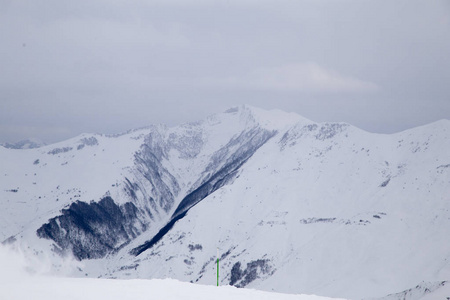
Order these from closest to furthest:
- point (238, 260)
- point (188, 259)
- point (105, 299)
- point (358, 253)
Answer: point (105, 299) < point (358, 253) < point (238, 260) < point (188, 259)

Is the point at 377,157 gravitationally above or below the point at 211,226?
above

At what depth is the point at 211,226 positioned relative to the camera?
198250 mm

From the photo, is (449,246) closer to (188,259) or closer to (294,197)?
(294,197)

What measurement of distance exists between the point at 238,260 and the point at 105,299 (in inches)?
5686

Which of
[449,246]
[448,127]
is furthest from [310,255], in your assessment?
[448,127]

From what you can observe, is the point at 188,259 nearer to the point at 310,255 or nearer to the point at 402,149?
the point at 310,255

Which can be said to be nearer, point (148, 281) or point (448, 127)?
point (148, 281)

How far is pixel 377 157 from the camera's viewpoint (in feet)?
646

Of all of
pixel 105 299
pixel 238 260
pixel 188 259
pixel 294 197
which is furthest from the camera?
pixel 294 197

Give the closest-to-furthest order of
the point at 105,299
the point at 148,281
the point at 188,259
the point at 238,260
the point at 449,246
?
the point at 105,299, the point at 148,281, the point at 449,246, the point at 238,260, the point at 188,259

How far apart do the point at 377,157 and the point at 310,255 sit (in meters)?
77.1

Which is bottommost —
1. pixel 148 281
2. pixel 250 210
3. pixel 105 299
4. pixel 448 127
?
pixel 250 210

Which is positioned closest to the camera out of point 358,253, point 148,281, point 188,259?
point 148,281

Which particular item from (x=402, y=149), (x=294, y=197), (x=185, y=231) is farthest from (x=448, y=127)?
(x=185, y=231)
